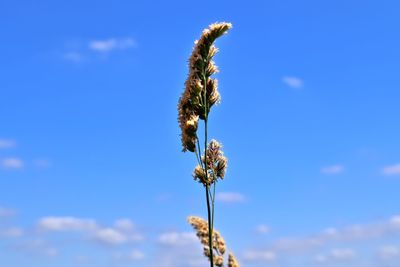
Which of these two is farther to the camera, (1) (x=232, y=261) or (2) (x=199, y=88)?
(1) (x=232, y=261)

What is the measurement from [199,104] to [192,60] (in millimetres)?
730

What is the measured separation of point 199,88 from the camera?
27.6 ft

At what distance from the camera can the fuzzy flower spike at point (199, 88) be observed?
8367 millimetres

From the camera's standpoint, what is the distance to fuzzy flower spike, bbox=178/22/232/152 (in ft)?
27.5

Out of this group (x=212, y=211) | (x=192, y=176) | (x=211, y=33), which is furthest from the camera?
(x=211, y=33)

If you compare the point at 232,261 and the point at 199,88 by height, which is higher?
the point at 199,88

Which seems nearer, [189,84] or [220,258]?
[189,84]

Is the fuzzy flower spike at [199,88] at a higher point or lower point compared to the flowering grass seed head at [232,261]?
higher

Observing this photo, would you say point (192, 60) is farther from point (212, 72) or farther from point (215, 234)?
point (215, 234)

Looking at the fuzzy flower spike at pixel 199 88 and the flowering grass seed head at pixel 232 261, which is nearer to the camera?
the fuzzy flower spike at pixel 199 88

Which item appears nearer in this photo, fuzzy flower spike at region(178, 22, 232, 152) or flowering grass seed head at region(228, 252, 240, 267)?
fuzzy flower spike at region(178, 22, 232, 152)

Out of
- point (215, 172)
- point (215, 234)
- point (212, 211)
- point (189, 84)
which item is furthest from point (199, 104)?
point (215, 234)

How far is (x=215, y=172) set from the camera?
8.44 meters

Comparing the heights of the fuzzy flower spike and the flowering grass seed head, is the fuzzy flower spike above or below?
above
